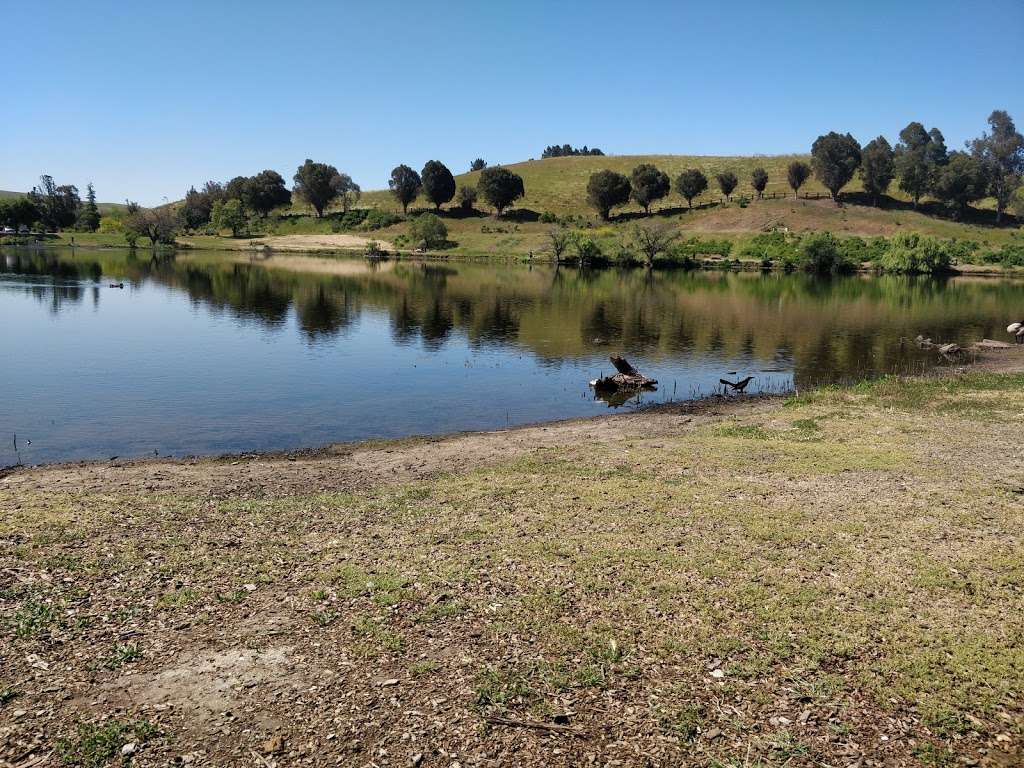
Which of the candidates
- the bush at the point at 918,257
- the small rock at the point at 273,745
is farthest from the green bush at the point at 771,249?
the small rock at the point at 273,745

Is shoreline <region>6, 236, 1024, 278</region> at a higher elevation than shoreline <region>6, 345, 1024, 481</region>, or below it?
higher

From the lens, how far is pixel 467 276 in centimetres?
10525

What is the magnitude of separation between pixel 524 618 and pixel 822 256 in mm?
131127

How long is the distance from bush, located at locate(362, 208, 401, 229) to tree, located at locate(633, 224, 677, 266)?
237 ft

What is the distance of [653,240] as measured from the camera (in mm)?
129625

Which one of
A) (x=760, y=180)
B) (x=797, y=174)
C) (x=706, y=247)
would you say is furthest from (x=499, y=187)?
(x=797, y=174)

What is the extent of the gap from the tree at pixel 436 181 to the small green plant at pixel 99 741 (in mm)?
182099

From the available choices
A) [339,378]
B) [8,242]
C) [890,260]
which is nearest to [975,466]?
[339,378]

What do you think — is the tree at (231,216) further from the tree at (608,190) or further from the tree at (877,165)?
the tree at (877,165)

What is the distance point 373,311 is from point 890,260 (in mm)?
99849

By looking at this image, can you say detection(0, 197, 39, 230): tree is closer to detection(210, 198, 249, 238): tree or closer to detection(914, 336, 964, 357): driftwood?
detection(210, 198, 249, 238): tree

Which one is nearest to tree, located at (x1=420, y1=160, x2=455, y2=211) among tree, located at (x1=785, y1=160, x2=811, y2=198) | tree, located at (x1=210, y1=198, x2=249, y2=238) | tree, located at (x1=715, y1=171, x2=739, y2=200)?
tree, located at (x1=210, y1=198, x2=249, y2=238)

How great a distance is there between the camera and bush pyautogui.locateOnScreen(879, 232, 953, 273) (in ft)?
398

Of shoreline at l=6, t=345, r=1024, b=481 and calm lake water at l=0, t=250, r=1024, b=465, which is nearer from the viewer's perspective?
shoreline at l=6, t=345, r=1024, b=481
